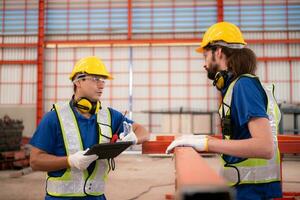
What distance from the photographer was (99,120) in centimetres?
269

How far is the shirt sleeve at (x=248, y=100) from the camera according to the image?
1631mm

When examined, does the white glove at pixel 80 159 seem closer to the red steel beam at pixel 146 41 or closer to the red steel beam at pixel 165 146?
the red steel beam at pixel 165 146

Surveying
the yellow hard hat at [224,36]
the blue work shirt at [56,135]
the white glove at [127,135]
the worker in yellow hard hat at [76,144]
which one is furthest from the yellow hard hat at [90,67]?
the yellow hard hat at [224,36]

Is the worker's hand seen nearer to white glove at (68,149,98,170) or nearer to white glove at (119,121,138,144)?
white glove at (68,149,98,170)

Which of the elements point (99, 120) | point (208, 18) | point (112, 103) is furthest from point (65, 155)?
point (208, 18)

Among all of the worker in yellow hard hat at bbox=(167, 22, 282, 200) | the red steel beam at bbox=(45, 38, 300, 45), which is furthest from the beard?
the red steel beam at bbox=(45, 38, 300, 45)

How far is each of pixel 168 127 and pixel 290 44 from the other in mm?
6581

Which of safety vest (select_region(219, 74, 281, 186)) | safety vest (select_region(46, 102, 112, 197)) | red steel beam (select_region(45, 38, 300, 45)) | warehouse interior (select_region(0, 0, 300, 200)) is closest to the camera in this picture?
safety vest (select_region(219, 74, 281, 186))

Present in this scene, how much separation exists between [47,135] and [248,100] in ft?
5.15

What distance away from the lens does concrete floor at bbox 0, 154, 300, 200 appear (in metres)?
6.30

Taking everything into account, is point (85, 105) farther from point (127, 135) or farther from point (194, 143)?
point (194, 143)

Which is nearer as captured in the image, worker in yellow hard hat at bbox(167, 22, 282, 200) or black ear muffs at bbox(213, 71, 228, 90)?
worker in yellow hard hat at bbox(167, 22, 282, 200)

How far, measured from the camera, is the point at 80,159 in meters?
A: 2.28

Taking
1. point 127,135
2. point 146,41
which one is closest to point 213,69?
point 127,135
